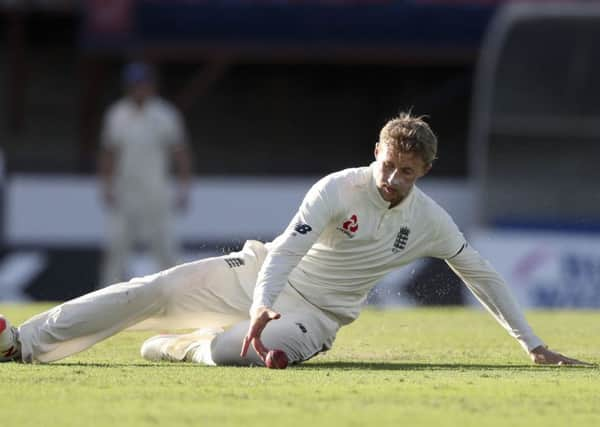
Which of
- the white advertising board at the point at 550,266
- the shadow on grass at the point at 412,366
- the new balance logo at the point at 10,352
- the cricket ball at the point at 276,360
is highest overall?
the cricket ball at the point at 276,360

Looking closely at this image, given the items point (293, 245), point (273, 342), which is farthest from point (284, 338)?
point (293, 245)

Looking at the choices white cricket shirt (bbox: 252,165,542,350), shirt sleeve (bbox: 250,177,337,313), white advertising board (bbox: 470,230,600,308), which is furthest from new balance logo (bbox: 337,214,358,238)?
white advertising board (bbox: 470,230,600,308)

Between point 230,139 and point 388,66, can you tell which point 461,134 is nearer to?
point 388,66

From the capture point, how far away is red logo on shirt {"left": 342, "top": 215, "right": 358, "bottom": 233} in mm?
7391

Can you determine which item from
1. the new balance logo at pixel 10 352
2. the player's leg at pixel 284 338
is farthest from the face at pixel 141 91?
the new balance logo at pixel 10 352

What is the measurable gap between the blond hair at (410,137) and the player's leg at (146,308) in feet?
3.87

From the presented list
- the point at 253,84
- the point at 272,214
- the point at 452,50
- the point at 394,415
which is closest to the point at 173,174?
the point at 272,214

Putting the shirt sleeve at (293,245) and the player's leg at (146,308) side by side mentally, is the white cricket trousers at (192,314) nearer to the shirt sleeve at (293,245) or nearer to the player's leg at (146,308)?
the player's leg at (146,308)

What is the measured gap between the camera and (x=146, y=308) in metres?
7.54

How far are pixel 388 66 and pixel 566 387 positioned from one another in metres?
18.7

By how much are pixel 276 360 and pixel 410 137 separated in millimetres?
1283

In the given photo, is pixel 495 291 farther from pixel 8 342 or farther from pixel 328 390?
pixel 8 342

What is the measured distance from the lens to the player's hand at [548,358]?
7.62 meters

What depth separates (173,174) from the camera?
62.0ft
